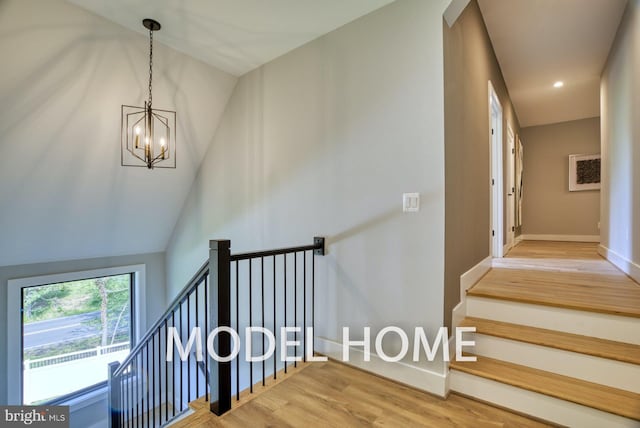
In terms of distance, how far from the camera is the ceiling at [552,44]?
281cm

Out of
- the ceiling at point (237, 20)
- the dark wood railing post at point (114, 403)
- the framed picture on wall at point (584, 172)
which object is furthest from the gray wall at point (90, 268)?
the framed picture on wall at point (584, 172)

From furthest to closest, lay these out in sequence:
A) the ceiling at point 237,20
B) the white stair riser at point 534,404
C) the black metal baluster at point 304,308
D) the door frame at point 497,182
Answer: the door frame at point 497,182, the black metal baluster at point 304,308, the ceiling at point 237,20, the white stair riser at point 534,404

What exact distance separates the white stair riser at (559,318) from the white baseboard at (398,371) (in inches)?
25.2

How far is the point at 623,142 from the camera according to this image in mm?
2945

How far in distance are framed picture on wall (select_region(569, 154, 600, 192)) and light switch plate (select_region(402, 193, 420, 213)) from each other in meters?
5.91

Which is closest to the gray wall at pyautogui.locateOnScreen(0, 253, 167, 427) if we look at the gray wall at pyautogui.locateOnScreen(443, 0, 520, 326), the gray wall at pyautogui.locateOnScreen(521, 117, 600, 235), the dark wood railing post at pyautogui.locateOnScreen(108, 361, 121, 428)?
the dark wood railing post at pyautogui.locateOnScreen(108, 361, 121, 428)

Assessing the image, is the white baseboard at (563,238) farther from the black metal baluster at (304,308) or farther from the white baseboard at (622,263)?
the black metal baluster at (304,308)

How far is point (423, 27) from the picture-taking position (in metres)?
1.95

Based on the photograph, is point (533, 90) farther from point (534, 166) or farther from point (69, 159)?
point (69, 159)

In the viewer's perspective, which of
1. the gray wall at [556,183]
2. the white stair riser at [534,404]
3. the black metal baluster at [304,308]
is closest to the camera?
the white stair riser at [534,404]

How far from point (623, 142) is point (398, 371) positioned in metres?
3.16

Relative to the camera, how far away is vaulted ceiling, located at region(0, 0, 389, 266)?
2.24 metres

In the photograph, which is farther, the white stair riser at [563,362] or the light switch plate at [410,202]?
the light switch plate at [410,202]

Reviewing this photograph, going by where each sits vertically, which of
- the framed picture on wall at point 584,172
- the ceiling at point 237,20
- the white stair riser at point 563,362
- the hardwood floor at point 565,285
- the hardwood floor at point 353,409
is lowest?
the hardwood floor at point 353,409
